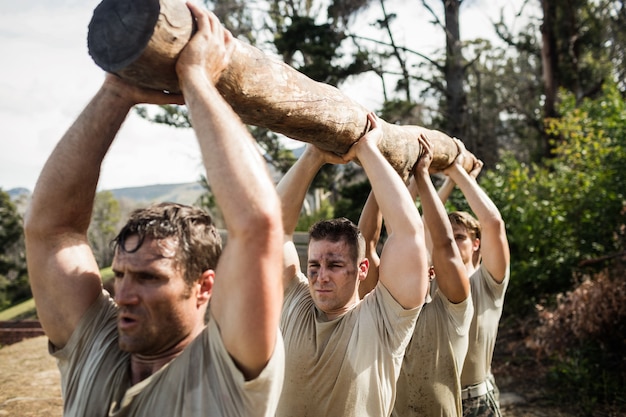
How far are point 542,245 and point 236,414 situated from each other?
802 cm

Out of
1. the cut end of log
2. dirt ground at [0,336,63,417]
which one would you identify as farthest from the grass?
the cut end of log

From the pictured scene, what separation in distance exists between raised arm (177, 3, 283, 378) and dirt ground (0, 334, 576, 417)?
499 cm

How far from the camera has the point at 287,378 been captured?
2445 millimetres

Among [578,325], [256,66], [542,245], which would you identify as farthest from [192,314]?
[542,245]

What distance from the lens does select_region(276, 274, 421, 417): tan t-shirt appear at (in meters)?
2.25

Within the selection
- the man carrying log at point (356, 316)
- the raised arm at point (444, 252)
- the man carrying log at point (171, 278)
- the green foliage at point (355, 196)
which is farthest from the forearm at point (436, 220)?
the green foliage at point (355, 196)

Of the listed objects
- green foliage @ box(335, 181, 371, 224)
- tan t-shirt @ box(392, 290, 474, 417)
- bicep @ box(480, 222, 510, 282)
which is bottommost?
tan t-shirt @ box(392, 290, 474, 417)

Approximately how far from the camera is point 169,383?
1518 millimetres

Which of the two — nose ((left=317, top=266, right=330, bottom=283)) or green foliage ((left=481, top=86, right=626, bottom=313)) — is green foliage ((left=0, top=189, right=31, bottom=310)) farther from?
nose ((left=317, top=266, right=330, bottom=283))

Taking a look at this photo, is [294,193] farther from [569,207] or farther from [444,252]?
[569,207]

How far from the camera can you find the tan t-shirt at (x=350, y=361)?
225 cm

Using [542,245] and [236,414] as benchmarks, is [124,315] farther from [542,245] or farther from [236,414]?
[542,245]

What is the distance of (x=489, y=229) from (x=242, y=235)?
8.27 feet

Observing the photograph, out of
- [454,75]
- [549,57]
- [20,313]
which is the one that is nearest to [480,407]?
[454,75]
